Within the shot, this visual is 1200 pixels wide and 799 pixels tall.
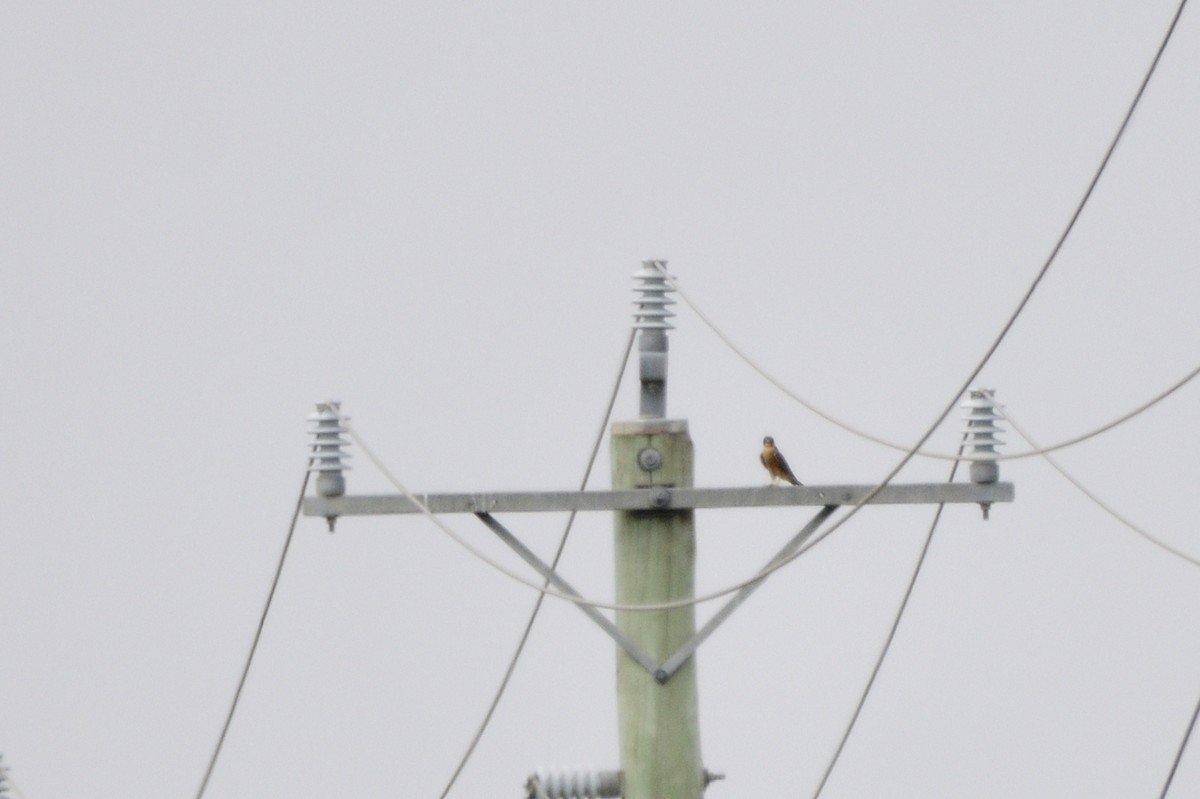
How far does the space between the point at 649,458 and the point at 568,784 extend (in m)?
1.57

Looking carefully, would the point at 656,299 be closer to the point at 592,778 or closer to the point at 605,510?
the point at 605,510

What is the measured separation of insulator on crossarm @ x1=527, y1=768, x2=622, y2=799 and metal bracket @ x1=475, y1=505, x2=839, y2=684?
579 mm

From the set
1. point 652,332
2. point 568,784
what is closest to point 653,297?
point 652,332

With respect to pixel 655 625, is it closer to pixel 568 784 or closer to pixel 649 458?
pixel 649 458

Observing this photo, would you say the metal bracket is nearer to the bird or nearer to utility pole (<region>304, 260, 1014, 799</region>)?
utility pole (<region>304, 260, 1014, 799</region>)

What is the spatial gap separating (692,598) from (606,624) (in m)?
0.41

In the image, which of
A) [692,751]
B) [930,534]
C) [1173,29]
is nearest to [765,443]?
[930,534]

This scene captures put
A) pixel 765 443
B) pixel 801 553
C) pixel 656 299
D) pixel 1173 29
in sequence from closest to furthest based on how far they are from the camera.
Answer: pixel 1173 29 → pixel 801 553 → pixel 656 299 → pixel 765 443

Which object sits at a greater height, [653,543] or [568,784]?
[653,543]

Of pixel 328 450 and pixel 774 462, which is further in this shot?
pixel 774 462

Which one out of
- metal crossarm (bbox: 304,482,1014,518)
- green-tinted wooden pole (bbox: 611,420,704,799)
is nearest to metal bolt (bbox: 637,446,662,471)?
green-tinted wooden pole (bbox: 611,420,704,799)

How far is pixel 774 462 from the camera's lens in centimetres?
1564

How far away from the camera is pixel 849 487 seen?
45.5ft

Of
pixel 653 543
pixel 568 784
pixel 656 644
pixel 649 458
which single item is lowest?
pixel 568 784
